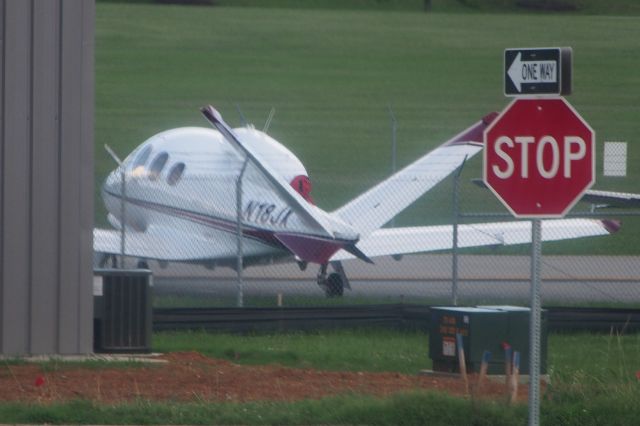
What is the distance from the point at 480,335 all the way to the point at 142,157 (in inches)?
442

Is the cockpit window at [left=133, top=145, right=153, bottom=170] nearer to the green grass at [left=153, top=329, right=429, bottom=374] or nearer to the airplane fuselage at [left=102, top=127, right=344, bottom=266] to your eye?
the airplane fuselage at [left=102, top=127, right=344, bottom=266]

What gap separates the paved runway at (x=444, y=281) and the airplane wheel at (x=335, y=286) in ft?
1.88

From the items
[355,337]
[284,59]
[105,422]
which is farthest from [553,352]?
[284,59]

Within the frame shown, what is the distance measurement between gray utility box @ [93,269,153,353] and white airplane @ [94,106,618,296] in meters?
5.25

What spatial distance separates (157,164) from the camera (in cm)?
2259

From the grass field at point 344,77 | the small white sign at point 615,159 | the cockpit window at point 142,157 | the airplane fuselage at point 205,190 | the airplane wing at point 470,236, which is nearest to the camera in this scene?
the small white sign at point 615,159

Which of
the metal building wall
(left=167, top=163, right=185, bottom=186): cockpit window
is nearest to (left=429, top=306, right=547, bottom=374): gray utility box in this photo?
the metal building wall

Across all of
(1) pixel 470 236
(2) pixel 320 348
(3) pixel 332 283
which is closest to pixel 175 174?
(3) pixel 332 283

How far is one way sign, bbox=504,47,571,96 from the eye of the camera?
8.91 m

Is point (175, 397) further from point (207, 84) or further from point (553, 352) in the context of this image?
point (207, 84)

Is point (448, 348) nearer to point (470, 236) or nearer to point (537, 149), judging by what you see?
point (537, 149)

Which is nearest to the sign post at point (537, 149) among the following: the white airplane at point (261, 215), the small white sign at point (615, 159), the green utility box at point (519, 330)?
the green utility box at point (519, 330)

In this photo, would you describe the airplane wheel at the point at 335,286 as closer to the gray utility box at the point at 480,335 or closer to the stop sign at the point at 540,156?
the gray utility box at the point at 480,335

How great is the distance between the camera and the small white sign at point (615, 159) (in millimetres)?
18734
